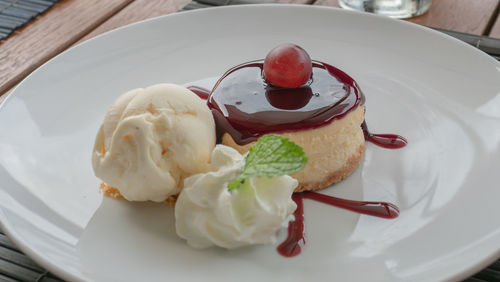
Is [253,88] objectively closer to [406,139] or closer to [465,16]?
[406,139]

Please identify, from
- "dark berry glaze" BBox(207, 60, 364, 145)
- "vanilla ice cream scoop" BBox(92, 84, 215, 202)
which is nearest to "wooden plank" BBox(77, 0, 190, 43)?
"dark berry glaze" BBox(207, 60, 364, 145)

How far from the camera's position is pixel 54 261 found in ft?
3.96

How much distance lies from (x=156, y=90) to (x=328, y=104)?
Result: 498 mm

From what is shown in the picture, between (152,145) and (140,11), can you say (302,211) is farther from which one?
(140,11)

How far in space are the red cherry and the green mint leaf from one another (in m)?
0.35

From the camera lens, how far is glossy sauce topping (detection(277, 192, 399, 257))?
4.52ft

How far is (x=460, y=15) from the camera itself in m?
2.40

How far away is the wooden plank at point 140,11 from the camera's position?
244 cm

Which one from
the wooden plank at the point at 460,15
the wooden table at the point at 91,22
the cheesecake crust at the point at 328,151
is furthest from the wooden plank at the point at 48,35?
the wooden plank at the point at 460,15

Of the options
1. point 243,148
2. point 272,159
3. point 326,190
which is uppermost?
point 272,159

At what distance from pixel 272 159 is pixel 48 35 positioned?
1477 mm

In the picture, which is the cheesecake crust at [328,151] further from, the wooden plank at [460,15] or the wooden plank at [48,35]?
the wooden plank at [48,35]

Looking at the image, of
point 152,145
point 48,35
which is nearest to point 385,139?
point 152,145

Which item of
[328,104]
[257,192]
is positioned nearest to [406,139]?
[328,104]
